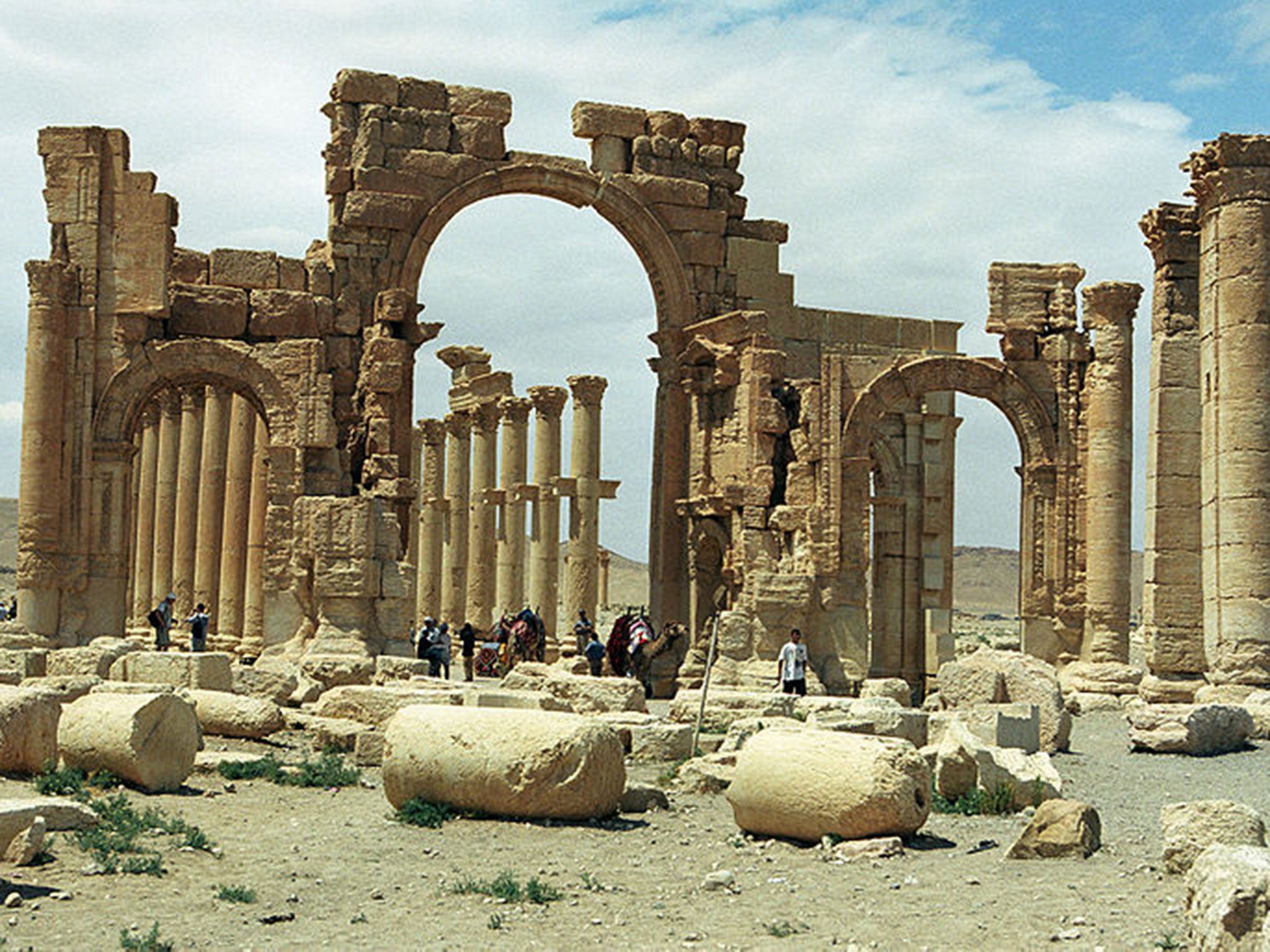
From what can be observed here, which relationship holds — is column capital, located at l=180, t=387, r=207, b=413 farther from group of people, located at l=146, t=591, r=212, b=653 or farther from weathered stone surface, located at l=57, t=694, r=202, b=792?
weathered stone surface, located at l=57, t=694, r=202, b=792

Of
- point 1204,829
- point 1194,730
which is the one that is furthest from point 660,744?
point 1204,829

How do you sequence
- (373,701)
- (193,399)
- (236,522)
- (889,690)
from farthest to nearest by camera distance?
(193,399) → (236,522) → (889,690) → (373,701)

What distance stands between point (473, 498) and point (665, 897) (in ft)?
93.6

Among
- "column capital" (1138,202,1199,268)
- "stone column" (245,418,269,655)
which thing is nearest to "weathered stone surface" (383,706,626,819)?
"column capital" (1138,202,1199,268)

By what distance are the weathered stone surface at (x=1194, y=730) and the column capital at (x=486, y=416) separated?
2333 cm

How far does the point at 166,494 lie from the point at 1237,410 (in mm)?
21836

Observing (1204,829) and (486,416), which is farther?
(486,416)

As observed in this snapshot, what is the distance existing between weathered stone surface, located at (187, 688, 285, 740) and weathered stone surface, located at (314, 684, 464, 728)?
70cm

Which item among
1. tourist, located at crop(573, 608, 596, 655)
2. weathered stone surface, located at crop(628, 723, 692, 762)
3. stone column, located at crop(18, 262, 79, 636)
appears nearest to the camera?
weathered stone surface, located at crop(628, 723, 692, 762)

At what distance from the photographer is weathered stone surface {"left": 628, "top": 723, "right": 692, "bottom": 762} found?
14703 mm

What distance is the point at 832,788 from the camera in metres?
10.3

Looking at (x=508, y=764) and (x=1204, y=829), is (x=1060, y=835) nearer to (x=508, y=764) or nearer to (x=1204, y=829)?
(x=1204, y=829)

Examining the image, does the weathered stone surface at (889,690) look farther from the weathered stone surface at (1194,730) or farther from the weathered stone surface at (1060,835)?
the weathered stone surface at (1060,835)

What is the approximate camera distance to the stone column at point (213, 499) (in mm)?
29016
